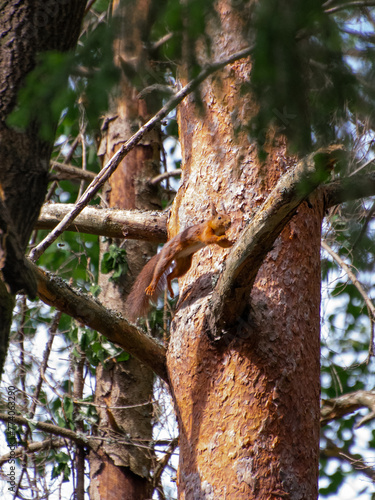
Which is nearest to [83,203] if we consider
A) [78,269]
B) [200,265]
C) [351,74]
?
[200,265]

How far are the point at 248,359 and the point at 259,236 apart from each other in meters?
0.60

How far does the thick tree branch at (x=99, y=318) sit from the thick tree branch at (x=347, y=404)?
1.26 meters

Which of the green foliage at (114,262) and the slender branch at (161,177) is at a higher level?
the slender branch at (161,177)

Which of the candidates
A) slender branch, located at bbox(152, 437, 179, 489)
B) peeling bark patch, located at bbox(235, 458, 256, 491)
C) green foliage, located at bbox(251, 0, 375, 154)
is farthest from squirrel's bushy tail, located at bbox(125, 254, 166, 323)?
green foliage, located at bbox(251, 0, 375, 154)

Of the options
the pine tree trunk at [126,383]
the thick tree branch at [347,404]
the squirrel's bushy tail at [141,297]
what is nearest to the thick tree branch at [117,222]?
the squirrel's bushy tail at [141,297]

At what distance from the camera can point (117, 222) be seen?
10.7 feet

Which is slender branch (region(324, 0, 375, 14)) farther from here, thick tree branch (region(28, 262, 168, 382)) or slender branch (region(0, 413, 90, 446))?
slender branch (region(0, 413, 90, 446))

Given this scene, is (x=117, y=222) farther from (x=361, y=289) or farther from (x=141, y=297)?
(x=361, y=289)

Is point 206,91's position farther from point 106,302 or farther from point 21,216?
point 106,302

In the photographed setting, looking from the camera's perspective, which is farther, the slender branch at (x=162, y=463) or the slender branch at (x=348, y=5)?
the slender branch at (x=162, y=463)

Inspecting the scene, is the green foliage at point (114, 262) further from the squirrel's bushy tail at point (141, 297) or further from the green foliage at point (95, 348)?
the squirrel's bushy tail at point (141, 297)

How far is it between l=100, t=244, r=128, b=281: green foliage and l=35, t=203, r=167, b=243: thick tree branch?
0.86 m

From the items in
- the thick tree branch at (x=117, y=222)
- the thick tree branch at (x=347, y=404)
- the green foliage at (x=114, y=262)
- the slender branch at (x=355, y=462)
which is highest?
the green foliage at (x=114, y=262)

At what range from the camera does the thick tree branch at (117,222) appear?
3197mm
